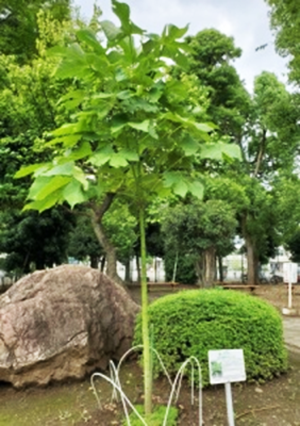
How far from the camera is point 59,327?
4.10m

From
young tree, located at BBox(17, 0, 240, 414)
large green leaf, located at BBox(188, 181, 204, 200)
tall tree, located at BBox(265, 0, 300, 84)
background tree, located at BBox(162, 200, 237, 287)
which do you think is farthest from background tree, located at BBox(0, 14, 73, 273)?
large green leaf, located at BBox(188, 181, 204, 200)

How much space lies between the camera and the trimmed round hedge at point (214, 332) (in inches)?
145

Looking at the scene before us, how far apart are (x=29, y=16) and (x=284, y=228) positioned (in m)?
13.0

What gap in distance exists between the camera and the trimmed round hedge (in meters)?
3.70

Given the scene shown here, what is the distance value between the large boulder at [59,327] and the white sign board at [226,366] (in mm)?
1809

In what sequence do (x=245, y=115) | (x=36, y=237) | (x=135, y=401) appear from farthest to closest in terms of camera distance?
(x=245, y=115) → (x=36, y=237) → (x=135, y=401)

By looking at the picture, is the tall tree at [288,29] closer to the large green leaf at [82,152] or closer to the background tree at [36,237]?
the large green leaf at [82,152]

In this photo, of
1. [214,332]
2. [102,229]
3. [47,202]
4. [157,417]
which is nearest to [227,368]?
[157,417]

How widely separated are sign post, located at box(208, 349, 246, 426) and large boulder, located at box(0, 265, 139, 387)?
1.81 metres

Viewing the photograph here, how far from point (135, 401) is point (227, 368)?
125cm

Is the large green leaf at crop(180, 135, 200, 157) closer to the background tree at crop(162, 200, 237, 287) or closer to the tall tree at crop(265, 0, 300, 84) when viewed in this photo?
the tall tree at crop(265, 0, 300, 84)

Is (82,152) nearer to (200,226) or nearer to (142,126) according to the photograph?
(142,126)

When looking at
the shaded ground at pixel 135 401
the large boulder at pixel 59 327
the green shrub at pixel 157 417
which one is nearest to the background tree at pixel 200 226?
the large boulder at pixel 59 327

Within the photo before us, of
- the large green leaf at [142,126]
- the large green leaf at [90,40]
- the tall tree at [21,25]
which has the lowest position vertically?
the large green leaf at [142,126]
